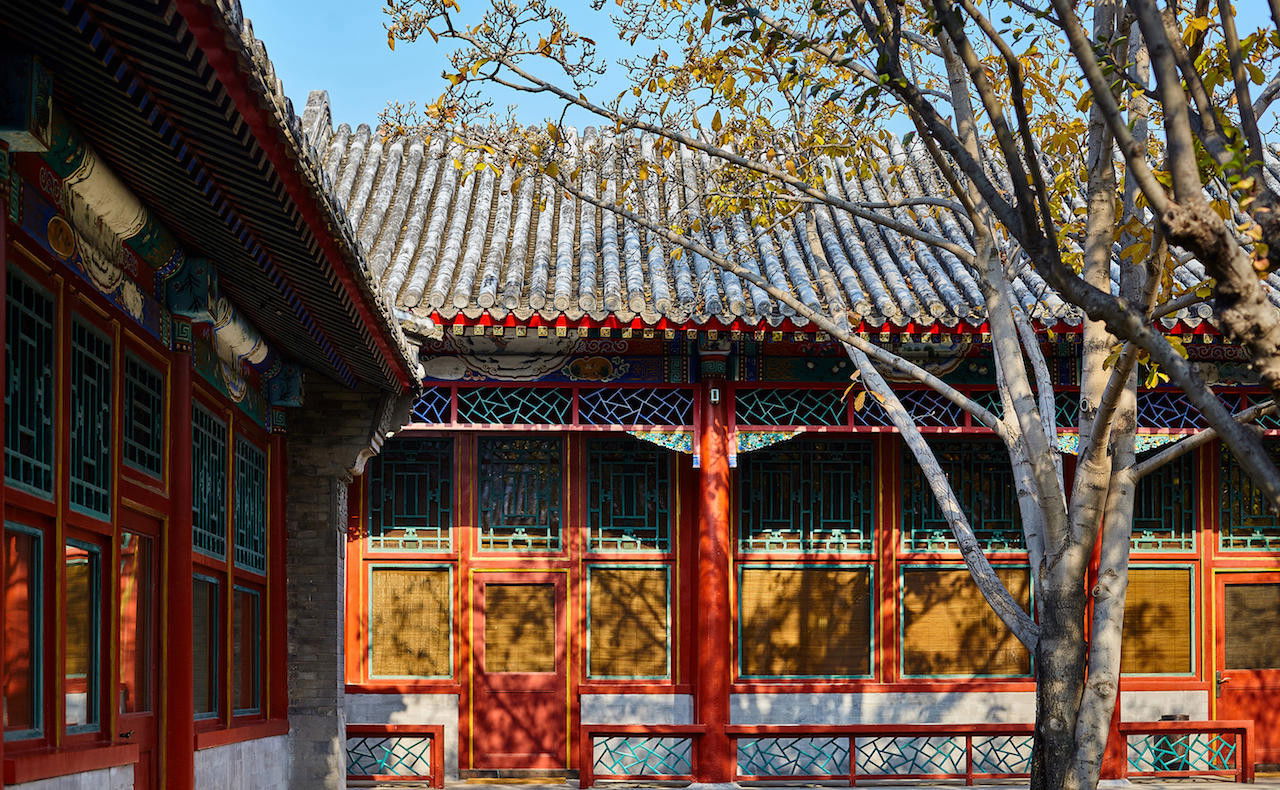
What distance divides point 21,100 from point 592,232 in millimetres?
8288

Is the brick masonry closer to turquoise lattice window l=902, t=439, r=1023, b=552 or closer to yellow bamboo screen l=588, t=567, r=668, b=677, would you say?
yellow bamboo screen l=588, t=567, r=668, b=677

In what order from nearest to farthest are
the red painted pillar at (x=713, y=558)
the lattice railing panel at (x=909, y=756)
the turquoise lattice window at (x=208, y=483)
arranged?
the turquoise lattice window at (x=208, y=483)
the red painted pillar at (x=713, y=558)
the lattice railing panel at (x=909, y=756)

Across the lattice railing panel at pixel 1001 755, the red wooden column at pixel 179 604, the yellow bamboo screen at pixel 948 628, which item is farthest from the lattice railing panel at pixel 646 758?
the red wooden column at pixel 179 604

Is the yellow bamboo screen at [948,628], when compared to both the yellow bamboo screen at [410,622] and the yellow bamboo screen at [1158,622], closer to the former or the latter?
the yellow bamboo screen at [1158,622]

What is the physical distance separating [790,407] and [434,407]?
243cm

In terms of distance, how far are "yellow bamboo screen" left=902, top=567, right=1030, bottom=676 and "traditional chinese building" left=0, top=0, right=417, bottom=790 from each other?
4760mm

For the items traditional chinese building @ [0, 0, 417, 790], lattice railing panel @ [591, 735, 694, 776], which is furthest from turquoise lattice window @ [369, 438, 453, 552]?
traditional chinese building @ [0, 0, 417, 790]

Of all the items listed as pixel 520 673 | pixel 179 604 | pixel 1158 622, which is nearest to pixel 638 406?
pixel 520 673

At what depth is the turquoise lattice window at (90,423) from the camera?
5.53 metres

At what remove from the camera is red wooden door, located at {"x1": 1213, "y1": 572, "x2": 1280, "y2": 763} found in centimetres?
1219

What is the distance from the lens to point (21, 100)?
4.18 m

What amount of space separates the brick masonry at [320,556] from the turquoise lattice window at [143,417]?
278 centimetres

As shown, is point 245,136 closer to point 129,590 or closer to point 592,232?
point 129,590

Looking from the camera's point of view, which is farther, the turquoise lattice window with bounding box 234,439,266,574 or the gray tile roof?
the gray tile roof
